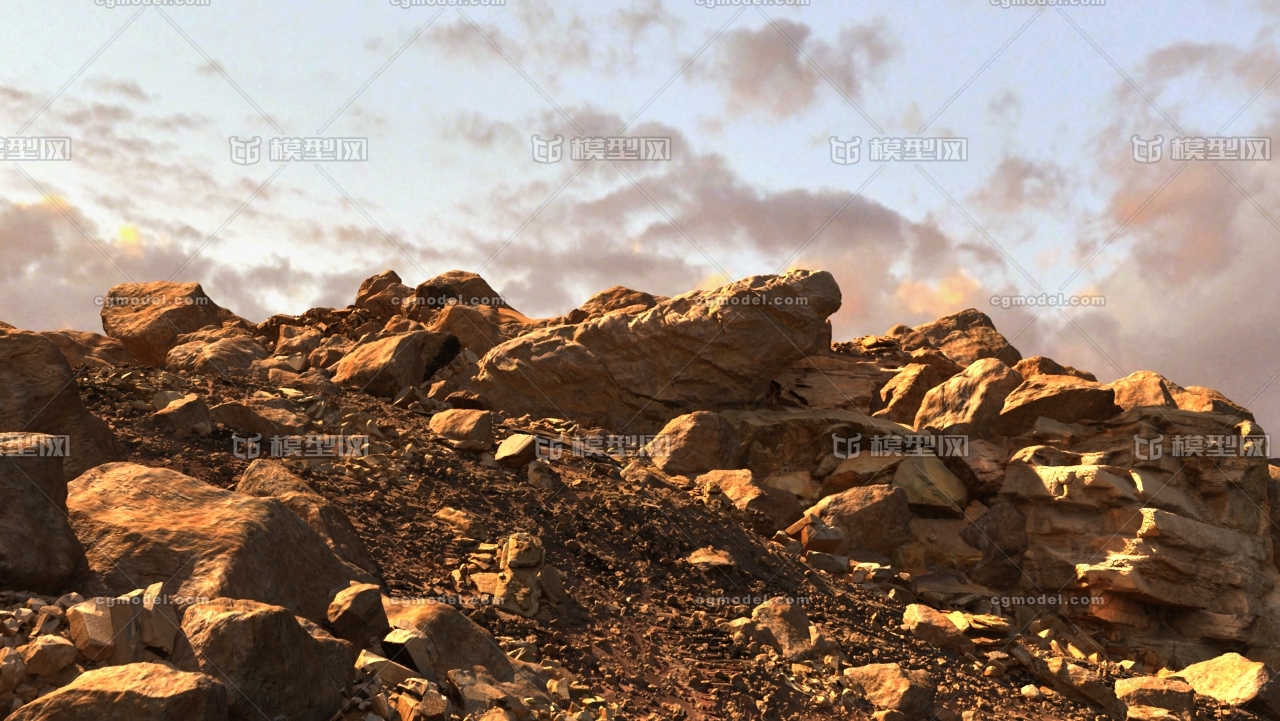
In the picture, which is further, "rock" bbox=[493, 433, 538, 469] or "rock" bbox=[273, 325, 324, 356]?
"rock" bbox=[273, 325, 324, 356]

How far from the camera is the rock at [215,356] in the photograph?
17.7m

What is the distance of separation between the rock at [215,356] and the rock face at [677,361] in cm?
493

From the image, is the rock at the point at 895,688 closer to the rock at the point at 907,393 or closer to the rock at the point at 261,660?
the rock at the point at 261,660

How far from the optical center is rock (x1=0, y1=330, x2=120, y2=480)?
9.01 metres

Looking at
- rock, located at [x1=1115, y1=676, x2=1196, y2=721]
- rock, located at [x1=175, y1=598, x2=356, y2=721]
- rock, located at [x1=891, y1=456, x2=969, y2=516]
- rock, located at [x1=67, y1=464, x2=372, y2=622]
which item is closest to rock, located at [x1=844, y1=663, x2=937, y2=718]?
rock, located at [x1=1115, y1=676, x2=1196, y2=721]

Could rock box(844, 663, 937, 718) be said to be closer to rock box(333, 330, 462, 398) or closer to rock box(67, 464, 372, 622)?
rock box(67, 464, 372, 622)

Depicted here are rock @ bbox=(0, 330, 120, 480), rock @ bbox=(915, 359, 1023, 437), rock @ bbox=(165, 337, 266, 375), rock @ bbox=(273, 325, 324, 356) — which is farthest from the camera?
rock @ bbox=(273, 325, 324, 356)

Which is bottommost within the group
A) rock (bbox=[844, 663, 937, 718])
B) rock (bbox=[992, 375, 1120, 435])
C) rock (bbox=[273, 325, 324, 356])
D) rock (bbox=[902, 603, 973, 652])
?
rock (bbox=[844, 663, 937, 718])

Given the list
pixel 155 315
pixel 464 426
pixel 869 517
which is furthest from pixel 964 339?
pixel 155 315

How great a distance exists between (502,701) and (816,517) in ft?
25.7

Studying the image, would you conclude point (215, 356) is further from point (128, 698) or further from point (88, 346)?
point (128, 698)

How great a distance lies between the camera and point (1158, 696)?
10297mm

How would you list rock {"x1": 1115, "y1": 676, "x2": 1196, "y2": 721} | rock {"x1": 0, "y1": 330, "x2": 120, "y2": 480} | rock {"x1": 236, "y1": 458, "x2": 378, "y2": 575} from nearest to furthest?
rock {"x1": 236, "y1": 458, "x2": 378, "y2": 575}, rock {"x1": 0, "y1": 330, "x2": 120, "y2": 480}, rock {"x1": 1115, "y1": 676, "x2": 1196, "y2": 721}

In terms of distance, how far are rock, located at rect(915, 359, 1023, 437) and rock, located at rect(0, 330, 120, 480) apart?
1394 cm
